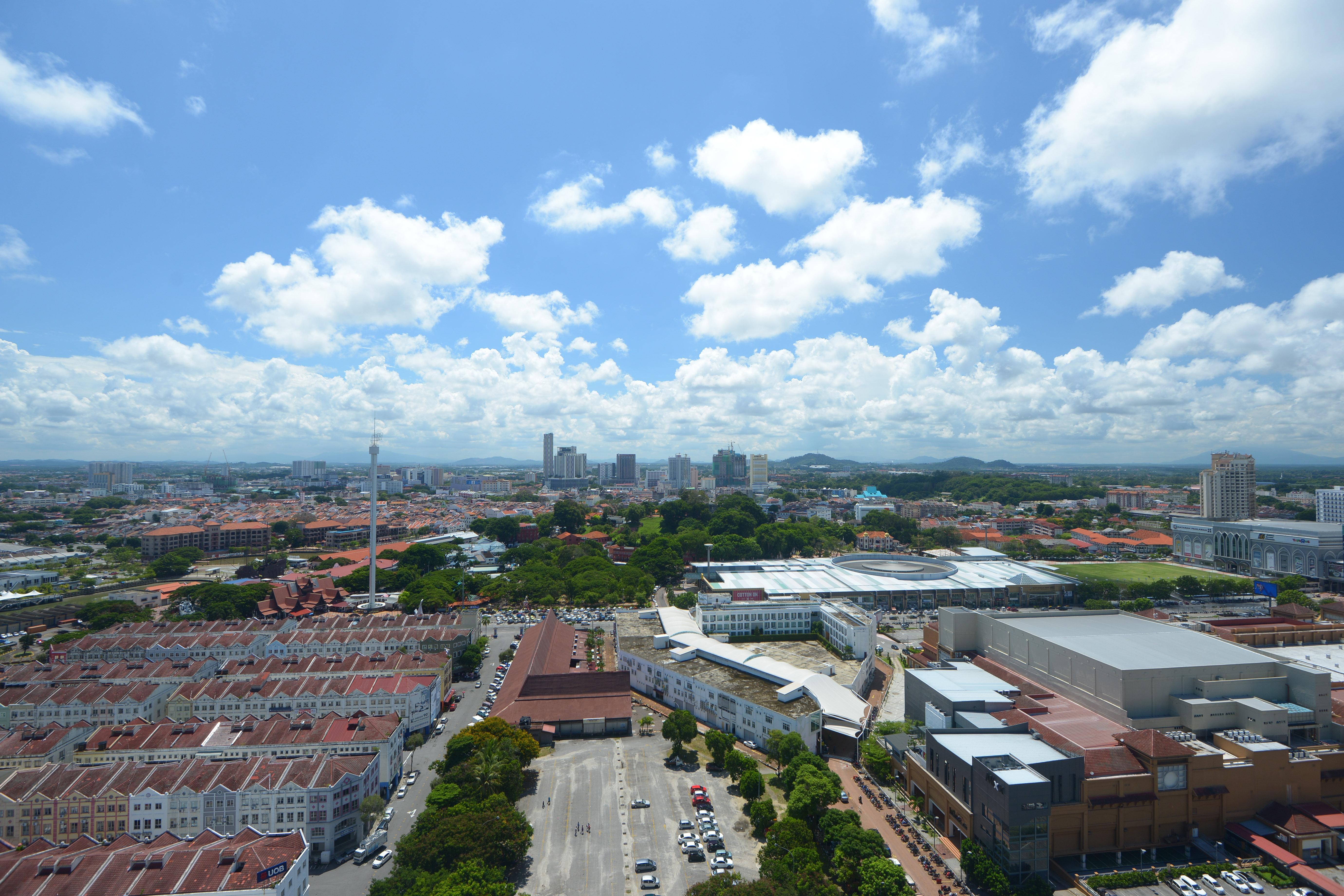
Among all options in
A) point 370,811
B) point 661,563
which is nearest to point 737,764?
point 370,811

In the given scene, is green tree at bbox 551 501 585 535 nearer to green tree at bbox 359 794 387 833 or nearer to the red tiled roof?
green tree at bbox 359 794 387 833

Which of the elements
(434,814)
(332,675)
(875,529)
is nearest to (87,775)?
(332,675)

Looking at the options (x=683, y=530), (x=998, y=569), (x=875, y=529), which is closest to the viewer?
(x=998, y=569)

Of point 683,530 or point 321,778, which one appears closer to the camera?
point 321,778

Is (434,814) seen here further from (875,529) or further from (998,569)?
(875,529)

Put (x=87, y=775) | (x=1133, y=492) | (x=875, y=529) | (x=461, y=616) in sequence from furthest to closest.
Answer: (x=1133, y=492) → (x=875, y=529) → (x=461, y=616) → (x=87, y=775)

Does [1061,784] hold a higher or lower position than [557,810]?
higher
